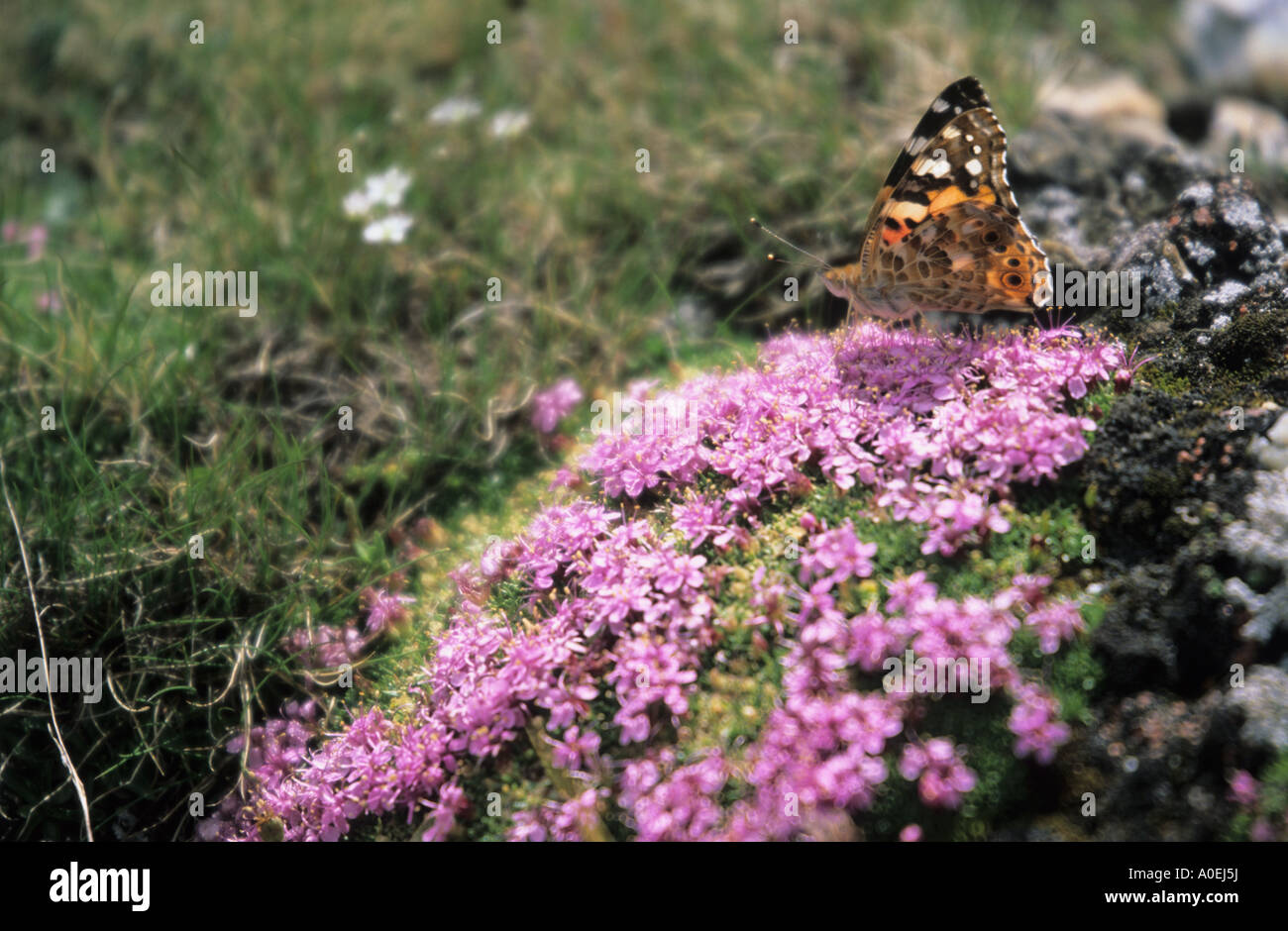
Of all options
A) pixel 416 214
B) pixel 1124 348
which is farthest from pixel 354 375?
pixel 1124 348

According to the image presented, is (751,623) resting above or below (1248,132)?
below

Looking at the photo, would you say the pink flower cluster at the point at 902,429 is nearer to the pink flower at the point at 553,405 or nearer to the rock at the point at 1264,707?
the rock at the point at 1264,707

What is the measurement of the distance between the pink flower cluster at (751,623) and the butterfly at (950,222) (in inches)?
9.0

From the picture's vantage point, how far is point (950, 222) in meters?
3.83

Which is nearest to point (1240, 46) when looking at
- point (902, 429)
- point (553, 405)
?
point (902, 429)

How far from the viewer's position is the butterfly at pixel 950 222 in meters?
3.78

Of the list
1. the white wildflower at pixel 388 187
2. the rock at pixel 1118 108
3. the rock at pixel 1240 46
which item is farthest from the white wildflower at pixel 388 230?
the rock at pixel 1240 46

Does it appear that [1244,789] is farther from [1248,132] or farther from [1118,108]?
[1248,132]

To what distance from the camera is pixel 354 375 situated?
5.37m

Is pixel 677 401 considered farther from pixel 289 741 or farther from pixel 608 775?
pixel 289 741

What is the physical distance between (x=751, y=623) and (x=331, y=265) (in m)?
3.85

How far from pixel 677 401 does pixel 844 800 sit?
1866 millimetres

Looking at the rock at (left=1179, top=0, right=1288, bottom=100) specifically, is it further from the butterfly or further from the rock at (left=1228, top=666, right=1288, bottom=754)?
the rock at (left=1228, top=666, right=1288, bottom=754)
